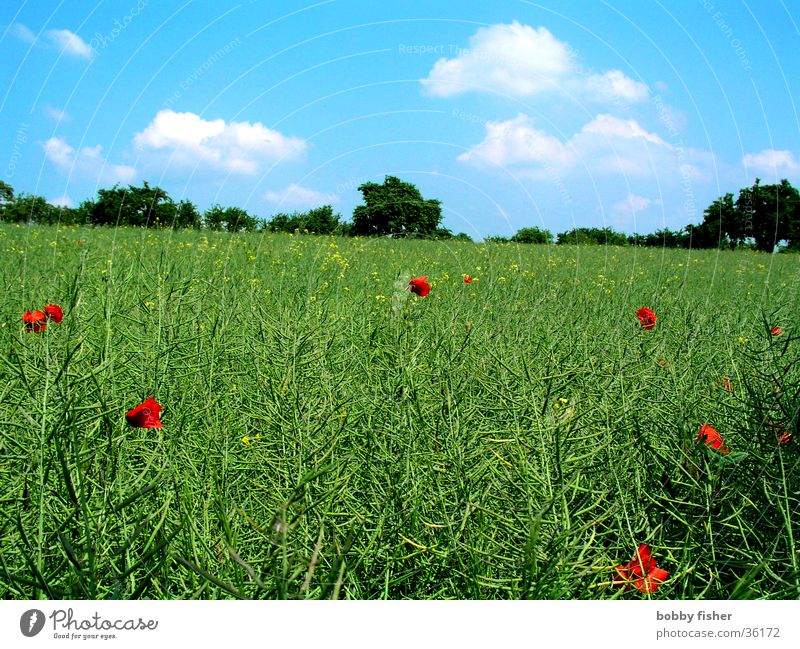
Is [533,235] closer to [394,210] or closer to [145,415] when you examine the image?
[394,210]

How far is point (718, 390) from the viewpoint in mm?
1884

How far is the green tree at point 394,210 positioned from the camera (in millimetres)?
2904

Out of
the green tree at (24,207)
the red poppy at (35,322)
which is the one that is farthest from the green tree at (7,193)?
the red poppy at (35,322)

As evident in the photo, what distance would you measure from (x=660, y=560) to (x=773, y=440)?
338mm
